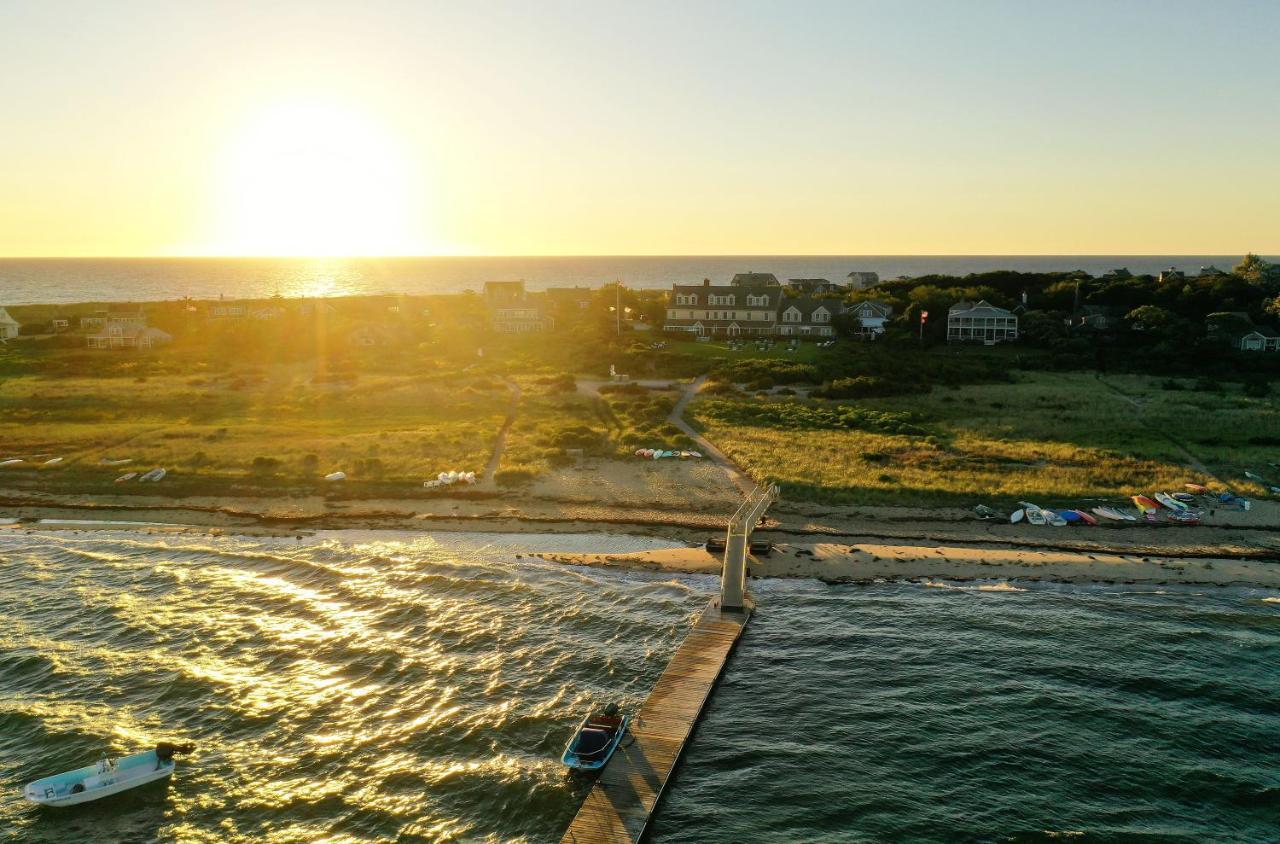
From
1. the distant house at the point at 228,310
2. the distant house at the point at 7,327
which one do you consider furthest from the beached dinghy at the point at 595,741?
the distant house at the point at 228,310

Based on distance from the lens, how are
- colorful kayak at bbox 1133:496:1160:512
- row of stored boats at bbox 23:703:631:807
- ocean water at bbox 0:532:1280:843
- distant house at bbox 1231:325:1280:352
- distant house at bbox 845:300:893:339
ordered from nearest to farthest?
ocean water at bbox 0:532:1280:843
row of stored boats at bbox 23:703:631:807
colorful kayak at bbox 1133:496:1160:512
distant house at bbox 1231:325:1280:352
distant house at bbox 845:300:893:339

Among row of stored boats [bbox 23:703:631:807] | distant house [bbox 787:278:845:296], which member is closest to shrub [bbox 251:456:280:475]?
row of stored boats [bbox 23:703:631:807]

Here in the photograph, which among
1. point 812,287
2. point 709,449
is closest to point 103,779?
point 709,449

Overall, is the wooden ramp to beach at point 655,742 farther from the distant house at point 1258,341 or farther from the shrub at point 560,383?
the distant house at point 1258,341

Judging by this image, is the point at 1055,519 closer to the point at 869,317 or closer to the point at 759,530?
the point at 759,530

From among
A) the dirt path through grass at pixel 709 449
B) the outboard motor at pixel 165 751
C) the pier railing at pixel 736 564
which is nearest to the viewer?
the outboard motor at pixel 165 751

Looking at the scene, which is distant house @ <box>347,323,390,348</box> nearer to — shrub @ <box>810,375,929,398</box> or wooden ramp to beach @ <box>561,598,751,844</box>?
shrub @ <box>810,375,929,398</box>
